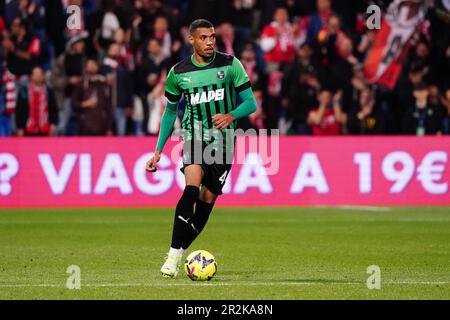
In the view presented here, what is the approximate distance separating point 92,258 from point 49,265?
32.6 inches

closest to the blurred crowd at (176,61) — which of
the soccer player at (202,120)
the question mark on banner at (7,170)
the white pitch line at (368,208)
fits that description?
the question mark on banner at (7,170)

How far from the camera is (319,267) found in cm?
1179

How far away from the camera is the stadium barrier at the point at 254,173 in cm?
2064

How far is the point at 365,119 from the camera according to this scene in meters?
21.7

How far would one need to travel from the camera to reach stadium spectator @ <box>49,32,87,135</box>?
21.3 m

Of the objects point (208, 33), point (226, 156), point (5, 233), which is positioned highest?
point (208, 33)

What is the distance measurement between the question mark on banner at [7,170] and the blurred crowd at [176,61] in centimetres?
75

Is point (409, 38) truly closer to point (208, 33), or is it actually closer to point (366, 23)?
point (366, 23)

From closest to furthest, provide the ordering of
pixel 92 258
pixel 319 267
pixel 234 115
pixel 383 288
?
1. pixel 383 288
2. pixel 234 115
3. pixel 319 267
4. pixel 92 258

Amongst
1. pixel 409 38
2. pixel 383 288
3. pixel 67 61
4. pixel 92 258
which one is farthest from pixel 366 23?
pixel 383 288

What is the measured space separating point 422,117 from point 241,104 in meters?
11.1

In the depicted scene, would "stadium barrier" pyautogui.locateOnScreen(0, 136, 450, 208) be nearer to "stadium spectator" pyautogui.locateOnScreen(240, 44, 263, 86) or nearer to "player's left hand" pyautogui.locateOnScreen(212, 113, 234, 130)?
"stadium spectator" pyautogui.locateOnScreen(240, 44, 263, 86)

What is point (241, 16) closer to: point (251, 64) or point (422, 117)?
point (251, 64)

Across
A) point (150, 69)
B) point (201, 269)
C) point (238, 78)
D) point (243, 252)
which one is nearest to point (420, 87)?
point (150, 69)
